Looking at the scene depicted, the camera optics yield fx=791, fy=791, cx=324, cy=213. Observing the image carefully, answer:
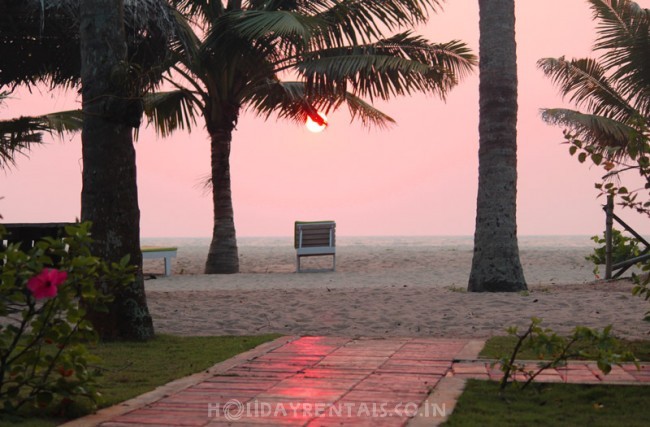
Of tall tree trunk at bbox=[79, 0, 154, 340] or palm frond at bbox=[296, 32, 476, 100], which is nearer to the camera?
tall tree trunk at bbox=[79, 0, 154, 340]

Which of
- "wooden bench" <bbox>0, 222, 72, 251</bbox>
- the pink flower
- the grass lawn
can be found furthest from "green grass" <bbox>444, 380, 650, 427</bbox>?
"wooden bench" <bbox>0, 222, 72, 251</bbox>

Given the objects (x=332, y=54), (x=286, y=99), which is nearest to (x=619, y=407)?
(x=332, y=54)

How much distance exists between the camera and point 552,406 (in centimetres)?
461

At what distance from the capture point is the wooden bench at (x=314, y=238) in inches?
720

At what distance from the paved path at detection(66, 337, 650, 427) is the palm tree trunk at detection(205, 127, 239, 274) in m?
12.0

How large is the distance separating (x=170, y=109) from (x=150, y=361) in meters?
14.1

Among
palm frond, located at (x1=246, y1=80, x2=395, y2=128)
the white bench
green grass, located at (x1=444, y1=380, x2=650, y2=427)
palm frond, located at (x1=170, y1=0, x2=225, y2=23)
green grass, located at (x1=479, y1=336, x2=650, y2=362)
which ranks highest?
palm frond, located at (x1=170, y1=0, x2=225, y2=23)

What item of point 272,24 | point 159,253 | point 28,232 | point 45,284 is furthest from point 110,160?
point 159,253

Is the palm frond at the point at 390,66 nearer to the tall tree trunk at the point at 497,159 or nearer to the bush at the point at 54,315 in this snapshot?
the tall tree trunk at the point at 497,159

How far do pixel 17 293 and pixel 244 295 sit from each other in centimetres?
775

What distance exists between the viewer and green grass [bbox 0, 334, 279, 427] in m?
4.86

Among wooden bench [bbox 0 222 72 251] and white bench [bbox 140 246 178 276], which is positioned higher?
wooden bench [bbox 0 222 72 251]

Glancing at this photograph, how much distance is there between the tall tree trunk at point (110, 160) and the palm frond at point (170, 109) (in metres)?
11.0

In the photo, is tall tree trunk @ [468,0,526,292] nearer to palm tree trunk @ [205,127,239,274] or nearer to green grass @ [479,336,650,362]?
green grass @ [479,336,650,362]
